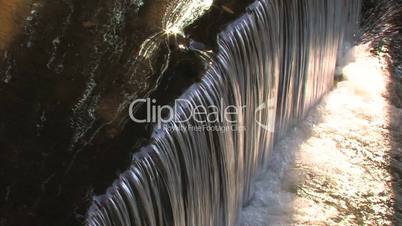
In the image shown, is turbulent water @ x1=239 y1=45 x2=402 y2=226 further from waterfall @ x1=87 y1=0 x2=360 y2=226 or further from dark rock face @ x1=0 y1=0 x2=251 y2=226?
dark rock face @ x1=0 y1=0 x2=251 y2=226

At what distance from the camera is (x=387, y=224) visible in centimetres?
484

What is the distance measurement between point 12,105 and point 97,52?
2.15 feet

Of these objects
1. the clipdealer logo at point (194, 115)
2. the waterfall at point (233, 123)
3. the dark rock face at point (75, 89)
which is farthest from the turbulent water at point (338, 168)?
the dark rock face at point (75, 89)

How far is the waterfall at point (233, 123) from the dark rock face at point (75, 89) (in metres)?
0.10

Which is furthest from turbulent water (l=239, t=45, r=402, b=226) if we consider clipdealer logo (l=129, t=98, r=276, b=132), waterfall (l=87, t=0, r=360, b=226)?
clipdealer logo (l=129, t=98, r=276, b=132)

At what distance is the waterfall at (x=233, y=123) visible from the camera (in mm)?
3324

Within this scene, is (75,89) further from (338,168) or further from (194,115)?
(338,168)

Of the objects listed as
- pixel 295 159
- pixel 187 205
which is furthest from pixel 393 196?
pixel 187 205

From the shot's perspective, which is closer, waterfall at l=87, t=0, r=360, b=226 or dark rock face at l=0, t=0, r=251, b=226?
dark rock face at l=0, t=0, r=251, b=226

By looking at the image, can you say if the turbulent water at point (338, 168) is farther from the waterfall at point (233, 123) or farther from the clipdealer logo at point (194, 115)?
the clipdealer logo at point (194, 115)

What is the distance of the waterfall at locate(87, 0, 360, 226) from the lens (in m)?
3.32

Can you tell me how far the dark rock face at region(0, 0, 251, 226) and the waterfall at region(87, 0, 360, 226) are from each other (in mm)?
101

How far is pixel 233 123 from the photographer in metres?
4.22

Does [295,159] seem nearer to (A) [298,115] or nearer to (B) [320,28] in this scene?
(A) [298,115]
